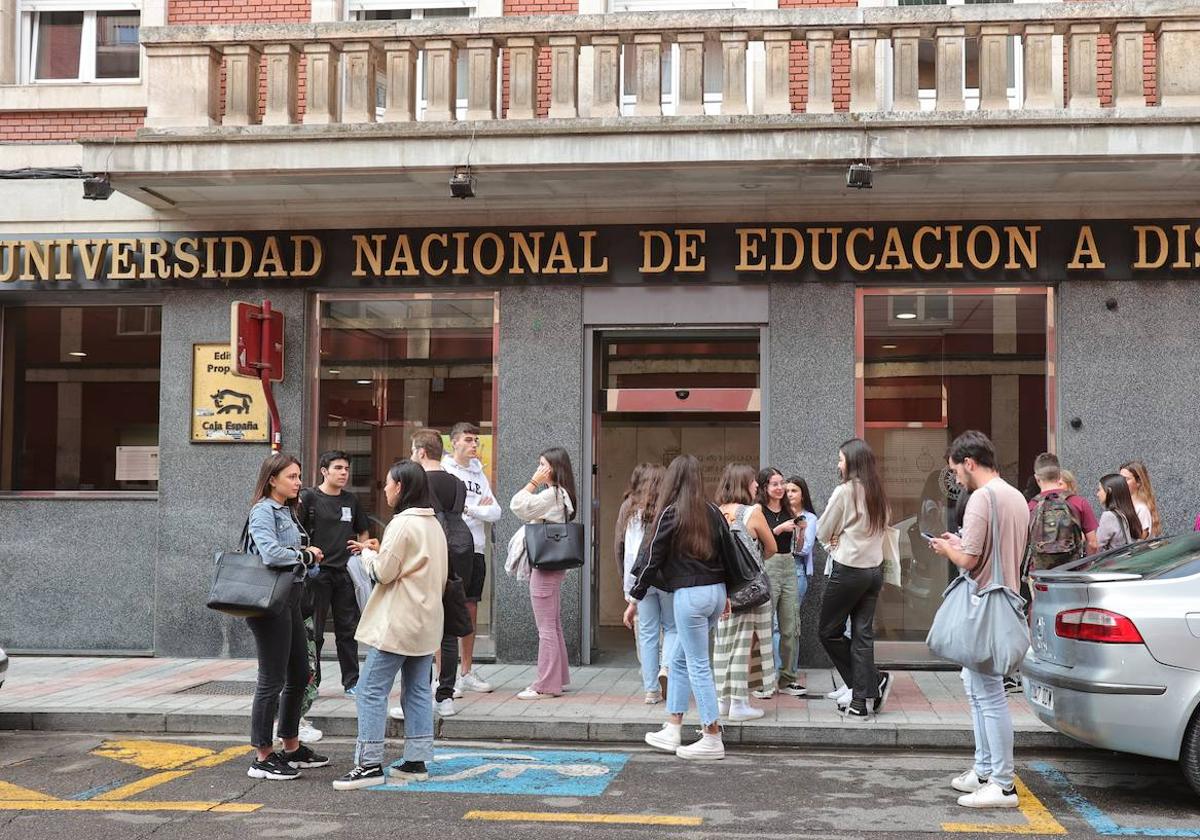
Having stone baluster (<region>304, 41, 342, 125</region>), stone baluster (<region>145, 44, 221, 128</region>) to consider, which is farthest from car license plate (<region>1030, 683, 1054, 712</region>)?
stone baluster (<region>145, 44, 221, 128</region>)

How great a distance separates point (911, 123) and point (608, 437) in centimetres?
528

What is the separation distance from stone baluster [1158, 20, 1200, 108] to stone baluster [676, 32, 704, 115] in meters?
3.74

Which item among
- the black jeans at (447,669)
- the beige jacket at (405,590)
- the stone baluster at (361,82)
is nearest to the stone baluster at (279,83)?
the stone baluster at (361,82)

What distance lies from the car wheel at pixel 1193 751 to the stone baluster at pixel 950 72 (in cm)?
584

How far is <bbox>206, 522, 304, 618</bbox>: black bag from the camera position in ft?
21.6

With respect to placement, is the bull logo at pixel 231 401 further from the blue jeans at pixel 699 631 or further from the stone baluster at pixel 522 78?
the blue jeans at pixel 699 631

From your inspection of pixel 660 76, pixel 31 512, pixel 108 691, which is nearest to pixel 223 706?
pixel 108 691

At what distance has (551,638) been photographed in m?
9.30

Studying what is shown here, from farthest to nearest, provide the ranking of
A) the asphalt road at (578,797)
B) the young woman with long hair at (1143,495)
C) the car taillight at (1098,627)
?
the young woman with long hair at (1143,495)
the car taillight at (1098,627)
the asphalt road at (578,797)

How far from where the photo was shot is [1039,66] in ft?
33.0

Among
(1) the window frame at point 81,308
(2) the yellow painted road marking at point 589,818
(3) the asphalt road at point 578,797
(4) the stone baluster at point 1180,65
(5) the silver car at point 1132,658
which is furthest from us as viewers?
(1) the window frame at point 81,308

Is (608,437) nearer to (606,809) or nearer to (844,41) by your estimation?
(844,41)

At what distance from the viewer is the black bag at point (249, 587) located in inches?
260

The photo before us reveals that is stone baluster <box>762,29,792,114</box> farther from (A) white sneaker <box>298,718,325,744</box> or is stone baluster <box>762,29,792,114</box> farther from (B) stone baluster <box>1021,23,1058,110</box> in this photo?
(A) white sneaker <box>298,718,325,744</box>
